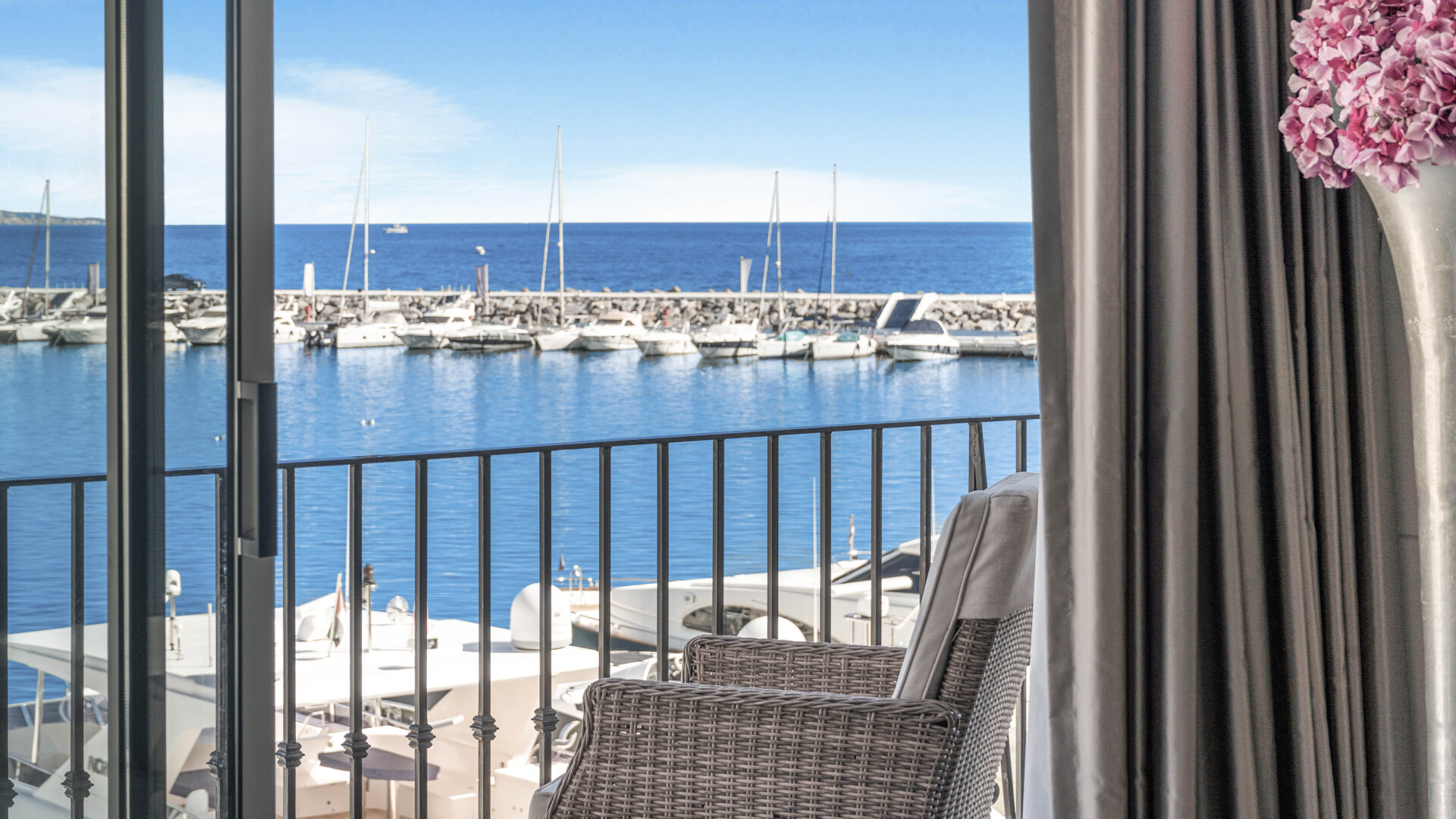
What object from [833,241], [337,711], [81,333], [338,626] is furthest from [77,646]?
[833,241]

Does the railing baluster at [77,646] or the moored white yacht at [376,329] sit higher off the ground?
the moored white yacht at [376,329]

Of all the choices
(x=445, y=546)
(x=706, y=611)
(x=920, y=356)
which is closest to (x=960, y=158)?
(x=920, y=356)

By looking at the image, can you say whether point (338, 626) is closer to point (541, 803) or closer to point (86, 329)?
point (541, 803)

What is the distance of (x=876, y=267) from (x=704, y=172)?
4902 millimetres

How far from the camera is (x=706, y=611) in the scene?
14188mm

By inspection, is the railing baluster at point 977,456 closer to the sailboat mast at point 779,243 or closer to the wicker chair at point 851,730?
the wicker chair at point 851,730

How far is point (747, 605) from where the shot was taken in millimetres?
14234

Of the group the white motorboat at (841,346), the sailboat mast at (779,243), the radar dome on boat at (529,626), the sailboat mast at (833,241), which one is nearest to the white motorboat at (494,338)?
the sailboat mast at (779,243)

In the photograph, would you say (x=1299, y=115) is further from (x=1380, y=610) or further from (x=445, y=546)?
(x=445, y=546)

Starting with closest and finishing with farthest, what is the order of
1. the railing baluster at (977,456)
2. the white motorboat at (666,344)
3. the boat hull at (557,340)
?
the railing baluster at (977,456)
the boat hull at (557,340)
the white motorboat at (666,344)

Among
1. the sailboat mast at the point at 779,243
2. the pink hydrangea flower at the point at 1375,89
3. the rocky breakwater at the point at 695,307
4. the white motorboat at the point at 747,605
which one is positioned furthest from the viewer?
the sailboat mast at the point at 779,243

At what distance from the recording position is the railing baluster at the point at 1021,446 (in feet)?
9.60

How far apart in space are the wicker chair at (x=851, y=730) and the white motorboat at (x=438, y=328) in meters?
25.3

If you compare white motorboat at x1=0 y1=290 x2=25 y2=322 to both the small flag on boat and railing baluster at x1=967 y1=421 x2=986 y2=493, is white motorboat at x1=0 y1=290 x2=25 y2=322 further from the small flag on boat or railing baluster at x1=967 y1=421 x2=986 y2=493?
the small flag on boat
